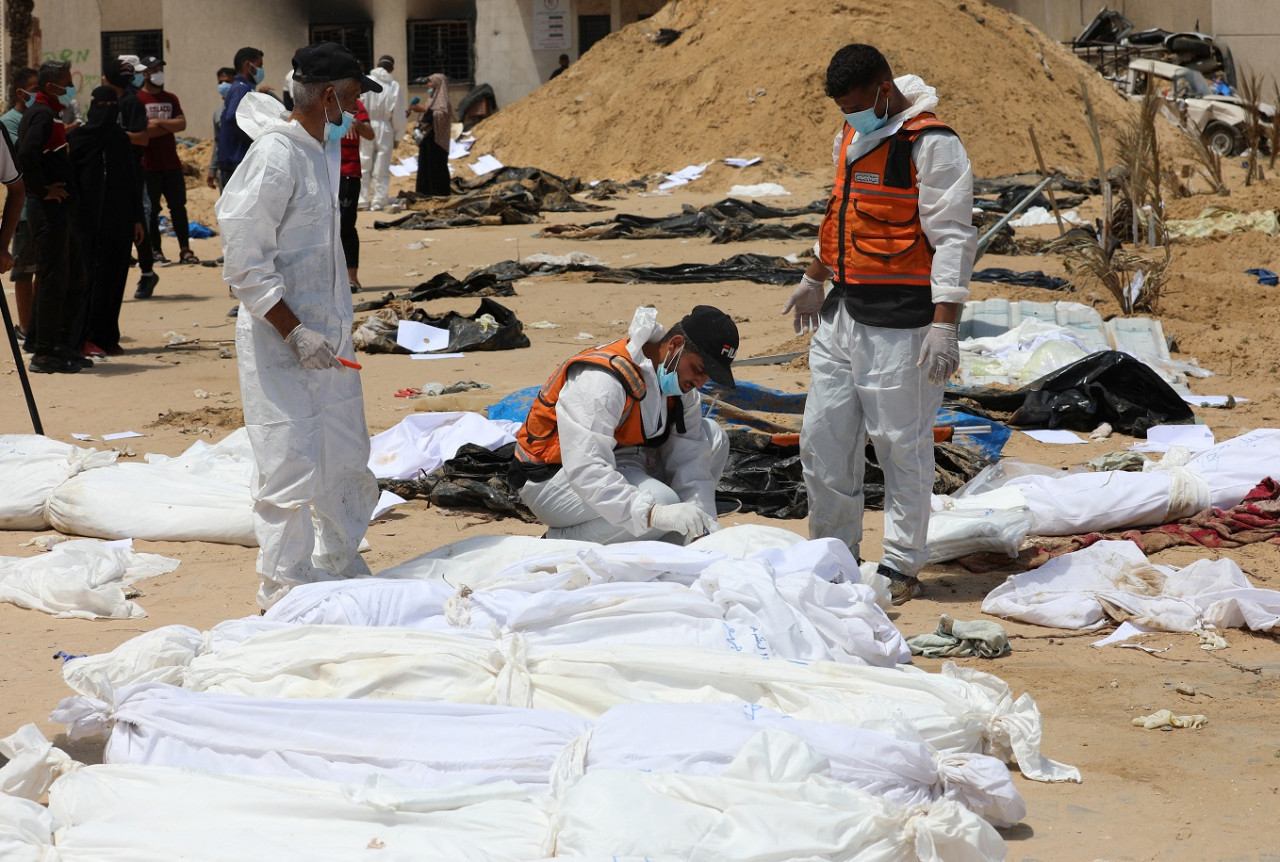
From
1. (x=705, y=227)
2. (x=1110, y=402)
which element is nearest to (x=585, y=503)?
(x=1110, y=402)

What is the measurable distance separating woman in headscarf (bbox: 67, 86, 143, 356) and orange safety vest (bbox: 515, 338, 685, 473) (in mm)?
4601

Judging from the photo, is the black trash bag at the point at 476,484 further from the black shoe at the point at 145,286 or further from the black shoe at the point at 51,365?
the black shoe at the point at 145,286

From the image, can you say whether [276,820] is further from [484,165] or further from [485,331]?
[484,165]

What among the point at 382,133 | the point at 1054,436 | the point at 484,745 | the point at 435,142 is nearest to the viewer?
the point at 484,745

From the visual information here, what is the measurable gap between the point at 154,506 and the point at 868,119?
311 cm

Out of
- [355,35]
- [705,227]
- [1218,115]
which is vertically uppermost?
[355,35]

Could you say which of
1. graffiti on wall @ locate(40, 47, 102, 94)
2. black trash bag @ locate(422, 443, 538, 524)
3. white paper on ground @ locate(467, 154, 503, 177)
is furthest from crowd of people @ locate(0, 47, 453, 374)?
graffiti on wall @ locate(40, 47, 102, 94)

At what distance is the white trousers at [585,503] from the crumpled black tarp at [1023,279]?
6.61 m

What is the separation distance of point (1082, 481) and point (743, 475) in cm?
141

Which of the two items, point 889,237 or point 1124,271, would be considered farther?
point 1124,271

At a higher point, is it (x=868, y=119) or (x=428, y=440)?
(x=868, y=119)

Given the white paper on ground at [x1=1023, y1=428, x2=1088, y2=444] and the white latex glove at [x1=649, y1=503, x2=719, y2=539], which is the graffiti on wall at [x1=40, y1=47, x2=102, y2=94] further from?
the white latex glove at [x1=649, y1=503, x2=719, y2=539]

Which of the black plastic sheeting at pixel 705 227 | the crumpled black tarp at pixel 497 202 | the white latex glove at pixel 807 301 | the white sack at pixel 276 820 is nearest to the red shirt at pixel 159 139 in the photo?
the crumpled black tarp at pixel 497 202

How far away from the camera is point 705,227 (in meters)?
14.4
